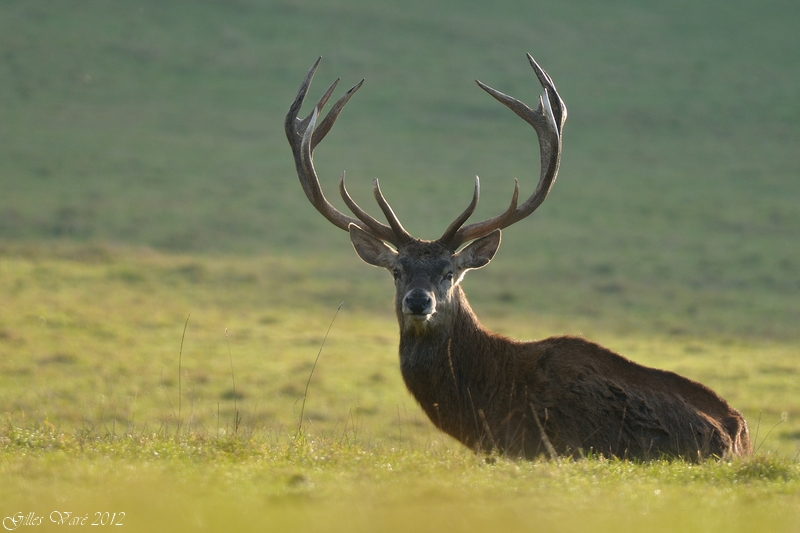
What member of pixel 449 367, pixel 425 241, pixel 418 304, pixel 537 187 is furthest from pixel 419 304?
pixel 537 187

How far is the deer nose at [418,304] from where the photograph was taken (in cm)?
839

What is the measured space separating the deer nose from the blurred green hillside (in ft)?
52.7

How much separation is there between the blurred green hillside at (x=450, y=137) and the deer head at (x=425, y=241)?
14.8m

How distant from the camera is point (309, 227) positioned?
3338 cm

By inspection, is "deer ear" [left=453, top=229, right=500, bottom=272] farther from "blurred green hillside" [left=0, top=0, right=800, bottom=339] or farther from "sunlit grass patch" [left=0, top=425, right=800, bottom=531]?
"blurred green hillside" [left=0, top=0, right=800, bottom=339]

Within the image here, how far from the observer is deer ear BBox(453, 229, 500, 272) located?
30.5ft

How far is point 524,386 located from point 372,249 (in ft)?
6.58

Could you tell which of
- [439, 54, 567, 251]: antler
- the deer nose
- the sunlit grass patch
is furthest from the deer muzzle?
the sunlit grass patch

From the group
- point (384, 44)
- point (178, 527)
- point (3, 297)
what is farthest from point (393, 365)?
point (384, 44)

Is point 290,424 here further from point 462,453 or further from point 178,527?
point 178,527

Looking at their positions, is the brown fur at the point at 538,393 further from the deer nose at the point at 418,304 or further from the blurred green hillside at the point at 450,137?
the blurred green hillside at the point at 450,137

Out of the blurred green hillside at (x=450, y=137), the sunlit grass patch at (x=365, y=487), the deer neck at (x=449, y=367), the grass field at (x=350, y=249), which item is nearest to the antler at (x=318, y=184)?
the deer neck at (x=449, y=367)

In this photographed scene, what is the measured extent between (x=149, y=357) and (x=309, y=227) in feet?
50.7

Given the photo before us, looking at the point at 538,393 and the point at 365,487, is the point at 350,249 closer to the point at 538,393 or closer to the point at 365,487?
the point at 538,393
